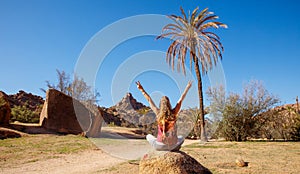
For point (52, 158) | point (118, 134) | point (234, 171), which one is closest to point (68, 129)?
point (118, 134)

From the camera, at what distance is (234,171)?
7.57 meters

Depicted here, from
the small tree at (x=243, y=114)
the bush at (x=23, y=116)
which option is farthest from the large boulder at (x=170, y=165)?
the bush at (x=23, y=116)

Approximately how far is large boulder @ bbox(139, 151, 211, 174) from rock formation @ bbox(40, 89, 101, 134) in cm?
1595

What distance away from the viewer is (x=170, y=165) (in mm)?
5488

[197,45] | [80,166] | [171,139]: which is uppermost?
[197,45]

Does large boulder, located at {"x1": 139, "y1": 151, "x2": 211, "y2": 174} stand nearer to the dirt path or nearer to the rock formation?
the dirt path

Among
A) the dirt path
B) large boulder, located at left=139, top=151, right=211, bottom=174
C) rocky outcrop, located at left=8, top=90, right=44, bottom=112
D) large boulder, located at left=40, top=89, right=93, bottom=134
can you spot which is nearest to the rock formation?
large boulder, located at left=40, top=89, right=93, bottom=134

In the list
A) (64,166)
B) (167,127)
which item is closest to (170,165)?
(167,127)

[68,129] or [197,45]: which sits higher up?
[197,45]

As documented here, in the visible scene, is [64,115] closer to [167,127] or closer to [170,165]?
[167,127]

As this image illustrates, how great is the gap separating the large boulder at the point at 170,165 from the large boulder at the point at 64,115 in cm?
1596

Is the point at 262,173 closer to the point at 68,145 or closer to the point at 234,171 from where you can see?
the point at 234,171

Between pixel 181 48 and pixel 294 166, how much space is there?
44.5 feet

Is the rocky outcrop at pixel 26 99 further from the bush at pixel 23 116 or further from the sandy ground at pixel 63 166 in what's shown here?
the sandy ground at pixel 63 166
